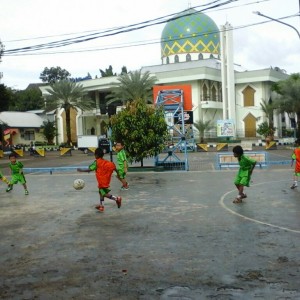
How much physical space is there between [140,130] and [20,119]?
4311 cm

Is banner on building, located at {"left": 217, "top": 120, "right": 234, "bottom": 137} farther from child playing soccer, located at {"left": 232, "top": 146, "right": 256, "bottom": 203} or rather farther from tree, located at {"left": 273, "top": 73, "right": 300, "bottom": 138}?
child playing soccer, located at {"left": 232, "top": 146, "right": 256, "bottom": 203}

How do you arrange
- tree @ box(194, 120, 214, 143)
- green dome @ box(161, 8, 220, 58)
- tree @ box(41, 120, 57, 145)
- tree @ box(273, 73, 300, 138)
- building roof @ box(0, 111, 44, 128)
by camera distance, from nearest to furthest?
tree @ box(273, 73, 300, 138) → tree @ box(194, 120, 214, 143) → green dome @ box(161, 8, 220, 58) → tree @ box(41, 120, 57, 145) → building roof @ box(0, 111, 44, 128)

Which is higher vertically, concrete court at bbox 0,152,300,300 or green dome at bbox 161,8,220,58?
green dome at bbox 161,8,220,58

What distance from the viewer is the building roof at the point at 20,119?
56.3 metres

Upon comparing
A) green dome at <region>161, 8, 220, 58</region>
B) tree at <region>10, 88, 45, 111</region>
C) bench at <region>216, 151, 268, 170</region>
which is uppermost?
green dome at <region>161, 8, 220, 58</region>

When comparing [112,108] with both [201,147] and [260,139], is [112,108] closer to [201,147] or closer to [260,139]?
[201,147]

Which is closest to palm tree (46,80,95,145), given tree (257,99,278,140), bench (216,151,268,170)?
tree (257,99,278,140)

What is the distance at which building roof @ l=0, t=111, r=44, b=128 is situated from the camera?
56.3 m

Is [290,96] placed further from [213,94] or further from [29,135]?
[29,135]

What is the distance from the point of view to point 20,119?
5919cm

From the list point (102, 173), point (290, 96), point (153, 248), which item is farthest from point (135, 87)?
point (153, 248)

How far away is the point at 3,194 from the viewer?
1341 cm

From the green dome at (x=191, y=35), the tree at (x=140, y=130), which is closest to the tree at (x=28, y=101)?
the green dome at (x=191, y=35)

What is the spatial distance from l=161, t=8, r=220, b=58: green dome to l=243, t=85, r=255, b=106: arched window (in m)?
7.01
